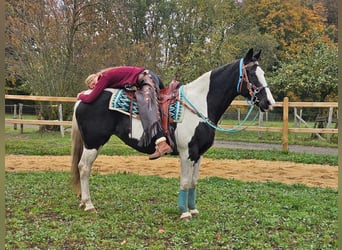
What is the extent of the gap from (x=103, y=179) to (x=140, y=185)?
711 millimetres

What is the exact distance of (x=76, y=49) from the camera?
13.9 metres

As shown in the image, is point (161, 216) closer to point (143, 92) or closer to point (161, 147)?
point (161, 147)

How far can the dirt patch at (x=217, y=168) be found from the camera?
631 centimetres

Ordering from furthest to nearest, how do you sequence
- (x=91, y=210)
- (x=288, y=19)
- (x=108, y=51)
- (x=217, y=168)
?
1. (x=288, y=19)
2. (x=108, y=51)
3. (x=217, y=168)
4. (x=91, y=210)

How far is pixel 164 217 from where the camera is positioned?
13.3 feet

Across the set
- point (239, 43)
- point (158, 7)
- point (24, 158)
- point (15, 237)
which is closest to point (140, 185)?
point (15, 237)

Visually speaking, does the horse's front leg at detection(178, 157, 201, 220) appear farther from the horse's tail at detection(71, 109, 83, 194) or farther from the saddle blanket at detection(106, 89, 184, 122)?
the horse's tail at detection(71, 109, 83, 194)

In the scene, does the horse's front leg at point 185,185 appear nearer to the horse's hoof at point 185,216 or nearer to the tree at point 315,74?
the horse's hoof at point 185,216

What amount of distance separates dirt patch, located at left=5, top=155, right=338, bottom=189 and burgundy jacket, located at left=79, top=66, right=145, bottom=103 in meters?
2.56

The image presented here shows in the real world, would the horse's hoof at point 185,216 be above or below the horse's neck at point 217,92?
below

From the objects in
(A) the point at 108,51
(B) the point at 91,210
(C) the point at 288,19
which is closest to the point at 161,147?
(B) the point at 91,210

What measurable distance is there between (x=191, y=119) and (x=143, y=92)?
60 cm

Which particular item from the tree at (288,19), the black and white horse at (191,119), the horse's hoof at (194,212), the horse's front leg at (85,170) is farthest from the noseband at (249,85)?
the tree at (288,19)

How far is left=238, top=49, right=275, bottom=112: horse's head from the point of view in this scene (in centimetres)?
383
